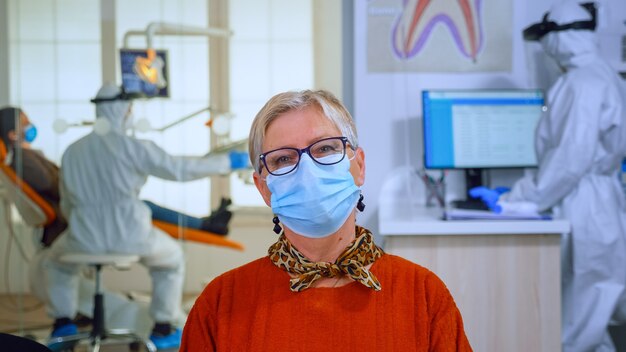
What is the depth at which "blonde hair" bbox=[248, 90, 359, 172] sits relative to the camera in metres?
1.37

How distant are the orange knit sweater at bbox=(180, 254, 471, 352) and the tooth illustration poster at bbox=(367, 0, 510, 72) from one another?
7.43 feet

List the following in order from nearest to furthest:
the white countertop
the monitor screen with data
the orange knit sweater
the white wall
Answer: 1. the orange knit sweater
2. the white countertop
3. the monitor screen with data
4. the white wall

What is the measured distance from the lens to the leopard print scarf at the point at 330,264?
1.35 m

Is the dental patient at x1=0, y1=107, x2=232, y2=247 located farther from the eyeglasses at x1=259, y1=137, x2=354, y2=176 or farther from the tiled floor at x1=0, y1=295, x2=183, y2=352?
the eyeglasses at x1=259, y1=137, x2=354, y2=176

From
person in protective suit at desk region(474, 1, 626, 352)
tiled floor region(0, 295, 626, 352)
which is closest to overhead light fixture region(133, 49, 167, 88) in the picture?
tiled floor region(0, 295, 626, 352)

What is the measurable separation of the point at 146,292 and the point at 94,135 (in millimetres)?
832

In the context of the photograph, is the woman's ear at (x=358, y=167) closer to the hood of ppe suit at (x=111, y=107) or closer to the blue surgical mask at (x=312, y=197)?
the blue surgical mask at (x=312, y=197)

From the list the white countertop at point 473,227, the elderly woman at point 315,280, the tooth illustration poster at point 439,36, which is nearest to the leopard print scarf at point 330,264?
the elderly woman at point 315,280

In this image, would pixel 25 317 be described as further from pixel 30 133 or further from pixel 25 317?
pixel 30 133

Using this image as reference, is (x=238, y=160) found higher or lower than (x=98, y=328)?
higher

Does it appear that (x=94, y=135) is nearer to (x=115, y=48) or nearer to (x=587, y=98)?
(x=115, y=48)

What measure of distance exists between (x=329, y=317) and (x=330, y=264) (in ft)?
0.32

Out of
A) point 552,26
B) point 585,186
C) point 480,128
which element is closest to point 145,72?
point 480,128

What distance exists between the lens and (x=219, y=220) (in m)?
3.78
